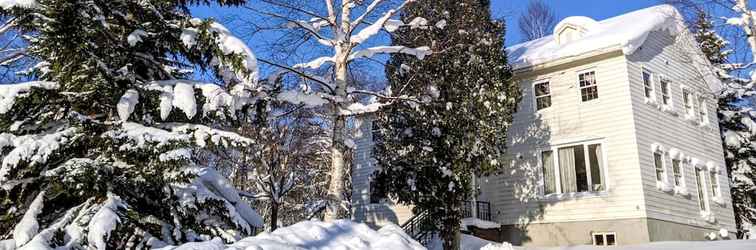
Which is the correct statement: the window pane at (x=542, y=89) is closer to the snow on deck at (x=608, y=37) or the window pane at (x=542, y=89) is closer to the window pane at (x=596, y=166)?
the snow on deck at (x=608, y=37)

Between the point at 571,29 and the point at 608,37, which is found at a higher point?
the point at 571,29

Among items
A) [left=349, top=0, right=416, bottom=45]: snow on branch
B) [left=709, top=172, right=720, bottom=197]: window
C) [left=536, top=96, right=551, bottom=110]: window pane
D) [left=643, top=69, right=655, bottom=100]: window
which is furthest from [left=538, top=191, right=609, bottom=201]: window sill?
[left=349, top=0, right=416, bottom=45]: snow on branch

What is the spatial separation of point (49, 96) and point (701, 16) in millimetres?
Result: 12078

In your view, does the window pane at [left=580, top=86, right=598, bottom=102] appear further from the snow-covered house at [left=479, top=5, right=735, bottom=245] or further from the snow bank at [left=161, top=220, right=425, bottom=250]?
the snow bank at [left=161, top=220, right=425, bottom=250]

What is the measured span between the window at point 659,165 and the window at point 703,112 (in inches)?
148

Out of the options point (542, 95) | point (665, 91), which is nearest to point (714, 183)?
point (665, 91)

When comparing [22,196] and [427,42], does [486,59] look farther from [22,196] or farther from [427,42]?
[22,196]

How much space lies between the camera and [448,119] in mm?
12672

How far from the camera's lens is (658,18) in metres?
16.3

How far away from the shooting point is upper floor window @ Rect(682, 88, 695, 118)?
17.0 metres

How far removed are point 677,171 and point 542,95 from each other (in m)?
4.17

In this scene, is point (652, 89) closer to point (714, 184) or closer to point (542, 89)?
point (542, 89)

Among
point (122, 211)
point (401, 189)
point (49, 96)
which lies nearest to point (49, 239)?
point (122, 211)

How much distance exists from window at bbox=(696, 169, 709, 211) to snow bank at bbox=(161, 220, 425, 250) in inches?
524
